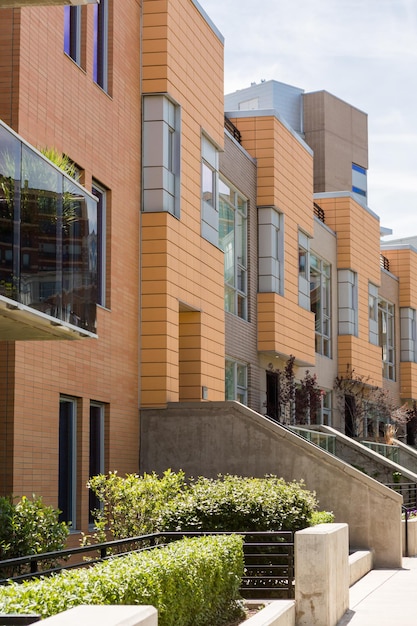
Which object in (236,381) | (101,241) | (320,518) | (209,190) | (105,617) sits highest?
(209,190)

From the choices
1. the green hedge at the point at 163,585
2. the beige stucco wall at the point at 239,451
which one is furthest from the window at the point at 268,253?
the green hedge at the point at 163,585

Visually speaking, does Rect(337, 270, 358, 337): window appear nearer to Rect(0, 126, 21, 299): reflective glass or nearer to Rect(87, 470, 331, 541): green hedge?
Rect(87, 470, 331, 541): green hedge

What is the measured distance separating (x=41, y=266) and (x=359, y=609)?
19.7ft

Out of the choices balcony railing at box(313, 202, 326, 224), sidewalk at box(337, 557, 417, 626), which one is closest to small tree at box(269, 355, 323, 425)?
balcony railing at box(313, 202, 326, 224)

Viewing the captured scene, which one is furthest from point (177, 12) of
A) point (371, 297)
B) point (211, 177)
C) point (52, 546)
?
point (371, 297)

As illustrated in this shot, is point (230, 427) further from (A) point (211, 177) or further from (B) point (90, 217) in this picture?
(B) point (90, 217)

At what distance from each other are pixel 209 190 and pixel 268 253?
6.33m

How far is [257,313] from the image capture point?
30.7 m

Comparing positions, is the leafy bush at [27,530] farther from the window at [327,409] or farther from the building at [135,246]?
the window at [327,409]

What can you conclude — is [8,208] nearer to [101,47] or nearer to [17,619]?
[17,619]

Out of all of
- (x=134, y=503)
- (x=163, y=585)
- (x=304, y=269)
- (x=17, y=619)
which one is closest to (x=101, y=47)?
(x=134, y=503)

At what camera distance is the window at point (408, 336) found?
1978 inches

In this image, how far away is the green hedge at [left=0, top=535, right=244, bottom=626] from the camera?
289 inches

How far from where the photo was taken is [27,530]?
1326 centimetres
